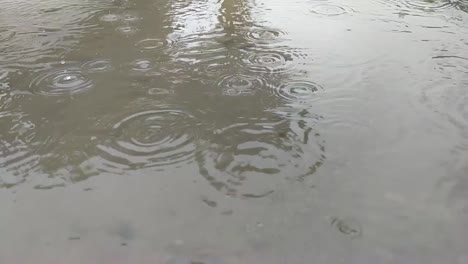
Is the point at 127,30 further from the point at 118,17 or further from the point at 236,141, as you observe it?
the point at 236,141

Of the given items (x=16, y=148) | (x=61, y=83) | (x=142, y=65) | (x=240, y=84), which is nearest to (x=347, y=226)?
(x=240, y=84)

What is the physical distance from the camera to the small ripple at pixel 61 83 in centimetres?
298

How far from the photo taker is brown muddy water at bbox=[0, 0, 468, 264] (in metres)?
1.97

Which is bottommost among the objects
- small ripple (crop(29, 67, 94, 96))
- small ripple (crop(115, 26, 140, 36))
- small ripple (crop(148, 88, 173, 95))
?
small ripple (crop(148, 88, 173, 95))

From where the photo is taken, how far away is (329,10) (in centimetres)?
425

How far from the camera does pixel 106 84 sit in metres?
3.06

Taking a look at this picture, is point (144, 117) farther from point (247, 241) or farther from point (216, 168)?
point (247, 241)

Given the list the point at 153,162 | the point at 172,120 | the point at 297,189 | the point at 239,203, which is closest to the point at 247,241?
the point at 239,203

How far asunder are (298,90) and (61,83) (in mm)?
1568

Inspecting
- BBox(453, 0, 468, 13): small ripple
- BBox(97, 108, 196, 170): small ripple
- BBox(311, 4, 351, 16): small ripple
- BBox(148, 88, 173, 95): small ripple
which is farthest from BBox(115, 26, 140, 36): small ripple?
BBox(453, 0, 468, 13): small ripple

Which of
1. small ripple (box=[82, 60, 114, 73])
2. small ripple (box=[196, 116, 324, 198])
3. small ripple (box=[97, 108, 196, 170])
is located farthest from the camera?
small ripple (box=[82, 60, 114, 73])

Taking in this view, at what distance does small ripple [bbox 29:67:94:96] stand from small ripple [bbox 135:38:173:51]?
55 cm

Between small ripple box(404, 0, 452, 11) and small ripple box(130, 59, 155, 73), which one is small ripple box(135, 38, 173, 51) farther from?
small ripple box(404, 0, 452, 11)

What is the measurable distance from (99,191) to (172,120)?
639 millimetres
